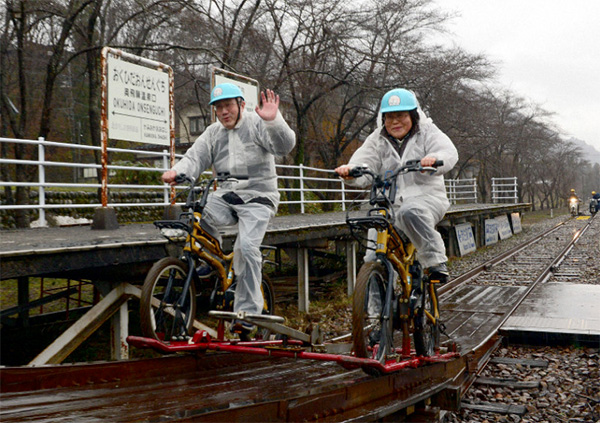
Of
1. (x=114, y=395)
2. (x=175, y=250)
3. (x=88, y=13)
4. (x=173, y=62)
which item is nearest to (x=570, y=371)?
(x=175, y=250)

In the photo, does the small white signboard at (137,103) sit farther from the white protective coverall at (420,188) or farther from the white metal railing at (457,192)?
the white metal railing at (457,192)

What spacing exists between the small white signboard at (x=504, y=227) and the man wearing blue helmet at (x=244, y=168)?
20.0 metres

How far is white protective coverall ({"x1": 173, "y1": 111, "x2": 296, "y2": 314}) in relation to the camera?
446cm

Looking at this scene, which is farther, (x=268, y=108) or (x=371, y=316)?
(x=268, y=108)

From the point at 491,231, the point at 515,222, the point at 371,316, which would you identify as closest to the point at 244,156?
the point at 371,316

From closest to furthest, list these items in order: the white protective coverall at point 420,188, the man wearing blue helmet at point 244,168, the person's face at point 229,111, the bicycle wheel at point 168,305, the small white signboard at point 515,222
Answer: the bicycle wheel at point 168,305
the white protective coverall at point 420,188
the man wearing blue helmet at point 244,168
the person's face at point 229,111
the small white signboard at point 515,222

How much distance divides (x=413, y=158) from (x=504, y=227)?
21.3m

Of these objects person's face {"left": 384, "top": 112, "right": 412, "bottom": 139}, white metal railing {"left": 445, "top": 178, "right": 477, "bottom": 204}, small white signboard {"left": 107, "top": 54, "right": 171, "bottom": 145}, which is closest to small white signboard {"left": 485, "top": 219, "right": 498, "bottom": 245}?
white metal railing {"left": 445, "top": 178, "right": 477, "bottom": 204}

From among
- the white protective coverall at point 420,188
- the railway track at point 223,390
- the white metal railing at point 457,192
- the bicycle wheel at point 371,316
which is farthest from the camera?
the white metal railing at point 457,192

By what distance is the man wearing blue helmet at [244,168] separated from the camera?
445 cm

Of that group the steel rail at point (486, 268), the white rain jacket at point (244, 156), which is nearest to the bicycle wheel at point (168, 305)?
the white rain jacket at point (244, 156)

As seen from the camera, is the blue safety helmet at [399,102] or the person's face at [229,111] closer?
the blue safety helmet at [399,102]

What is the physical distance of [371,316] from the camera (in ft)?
12.9

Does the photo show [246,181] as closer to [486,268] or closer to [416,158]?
[416,158]
